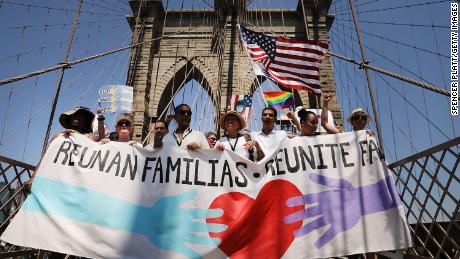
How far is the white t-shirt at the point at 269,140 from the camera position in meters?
2.91

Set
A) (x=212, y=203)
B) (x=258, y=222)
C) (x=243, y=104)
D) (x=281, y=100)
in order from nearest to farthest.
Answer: (x=258, y=222) → (x=212, y=203) → (x=281, y=100) → (x=243, y=104)

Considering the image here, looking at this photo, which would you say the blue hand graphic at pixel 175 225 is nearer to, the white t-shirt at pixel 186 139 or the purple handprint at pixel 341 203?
the white t-shirt at pixel 186 139

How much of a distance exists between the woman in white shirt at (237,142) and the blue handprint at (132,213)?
63cm

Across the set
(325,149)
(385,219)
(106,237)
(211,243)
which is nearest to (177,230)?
(211,243)

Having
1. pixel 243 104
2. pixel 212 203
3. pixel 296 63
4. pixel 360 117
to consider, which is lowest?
pixel 212 203

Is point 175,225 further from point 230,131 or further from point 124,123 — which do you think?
point 124,123

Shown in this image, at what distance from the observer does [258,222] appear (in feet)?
8.32

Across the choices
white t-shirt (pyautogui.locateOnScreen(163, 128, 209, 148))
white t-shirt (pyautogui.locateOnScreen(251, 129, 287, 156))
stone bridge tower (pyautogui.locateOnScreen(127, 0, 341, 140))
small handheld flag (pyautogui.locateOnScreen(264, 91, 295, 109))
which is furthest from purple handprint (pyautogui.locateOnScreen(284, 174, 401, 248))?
stone bridge tower (pyautogui.locateOnScreen(127, 0, 341, 140))

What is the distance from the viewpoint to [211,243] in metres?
2.44

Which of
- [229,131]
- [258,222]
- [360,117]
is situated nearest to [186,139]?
[229,131]

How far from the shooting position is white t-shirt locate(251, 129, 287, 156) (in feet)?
9.54

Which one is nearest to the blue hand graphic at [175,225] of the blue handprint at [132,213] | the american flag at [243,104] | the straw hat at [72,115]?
the blue handprint at [132,213]

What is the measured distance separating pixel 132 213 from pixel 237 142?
1.29 meters

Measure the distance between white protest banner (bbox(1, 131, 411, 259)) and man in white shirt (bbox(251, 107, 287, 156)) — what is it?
90 mm
